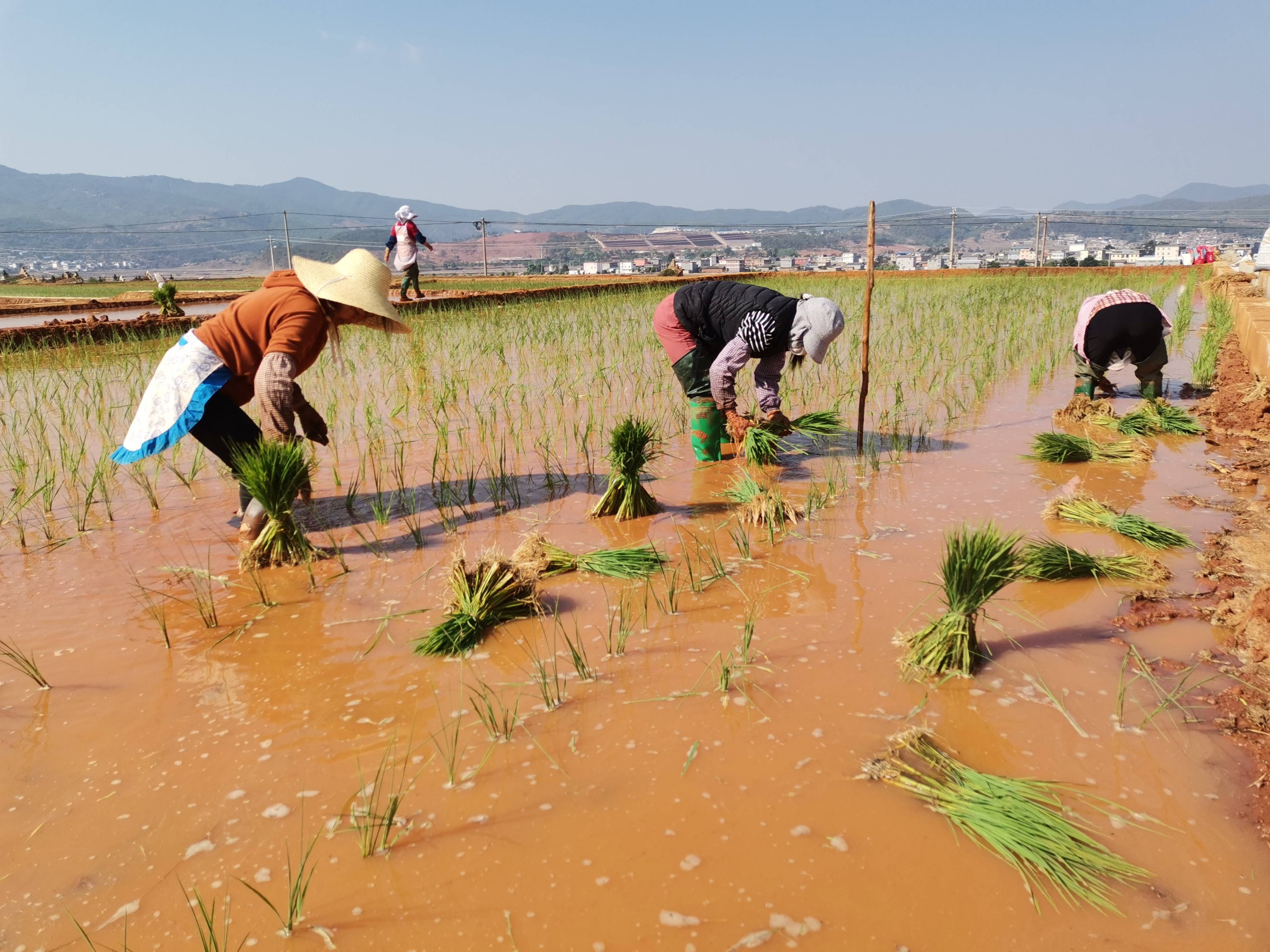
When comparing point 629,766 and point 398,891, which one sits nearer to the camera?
point 398,891

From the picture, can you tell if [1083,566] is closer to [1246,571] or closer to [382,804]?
[1246,571]

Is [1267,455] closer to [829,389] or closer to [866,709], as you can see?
[829,389]

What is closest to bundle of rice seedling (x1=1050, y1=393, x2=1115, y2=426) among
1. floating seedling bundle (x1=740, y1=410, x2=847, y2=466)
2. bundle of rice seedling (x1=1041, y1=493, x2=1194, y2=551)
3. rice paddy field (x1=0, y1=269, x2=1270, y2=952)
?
rice paddy field (x1=0, y1=269, x2=1270, y2=952)

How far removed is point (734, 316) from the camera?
405 centimetres

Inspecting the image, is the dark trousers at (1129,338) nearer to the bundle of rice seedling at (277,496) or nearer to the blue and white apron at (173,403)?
the bundle of rice seedling at (277,496)

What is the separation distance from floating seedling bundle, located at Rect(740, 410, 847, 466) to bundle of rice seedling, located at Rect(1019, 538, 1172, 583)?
5.19ft

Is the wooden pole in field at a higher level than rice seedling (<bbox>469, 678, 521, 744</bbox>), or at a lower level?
higher

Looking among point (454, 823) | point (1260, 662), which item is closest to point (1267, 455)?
point (1260, 662)

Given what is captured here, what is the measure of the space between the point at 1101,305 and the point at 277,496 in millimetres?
4685

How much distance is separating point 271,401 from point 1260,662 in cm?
308

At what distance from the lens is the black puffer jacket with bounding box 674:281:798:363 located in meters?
3.88

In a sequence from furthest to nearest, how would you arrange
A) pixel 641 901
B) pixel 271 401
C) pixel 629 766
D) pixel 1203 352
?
pixel 1203 352
pixel 271 401
pixel 629 766
pixel 641 901

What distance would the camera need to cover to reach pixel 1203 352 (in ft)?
20.8

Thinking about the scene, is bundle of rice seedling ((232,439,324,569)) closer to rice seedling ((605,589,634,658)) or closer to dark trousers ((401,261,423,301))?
rice seedling ((605,589,634,658))
